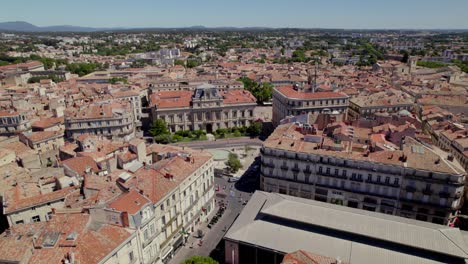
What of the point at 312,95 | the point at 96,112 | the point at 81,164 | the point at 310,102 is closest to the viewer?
the point at 81,164

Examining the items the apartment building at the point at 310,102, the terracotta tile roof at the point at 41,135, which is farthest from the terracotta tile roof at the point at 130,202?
the apartment building at the point at 310,102

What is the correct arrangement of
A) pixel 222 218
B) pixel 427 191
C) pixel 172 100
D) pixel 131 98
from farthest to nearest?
pixel 131 98
pixel 172 100
pixel 222 218
pixel 427 191

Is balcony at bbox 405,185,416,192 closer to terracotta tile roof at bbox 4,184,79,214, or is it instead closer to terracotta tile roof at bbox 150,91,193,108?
terracotta tile roof at bbox 4,184,79,214

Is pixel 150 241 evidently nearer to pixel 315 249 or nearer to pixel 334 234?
pixel 315 249

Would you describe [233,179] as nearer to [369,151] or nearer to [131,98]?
[369,151]

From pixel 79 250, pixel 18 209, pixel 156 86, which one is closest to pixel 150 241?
pixel 79 250

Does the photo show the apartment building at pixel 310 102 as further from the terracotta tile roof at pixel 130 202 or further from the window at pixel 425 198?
the terracotta tile roof at pixel 130 202

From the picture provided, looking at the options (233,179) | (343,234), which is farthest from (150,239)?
(233,179)
